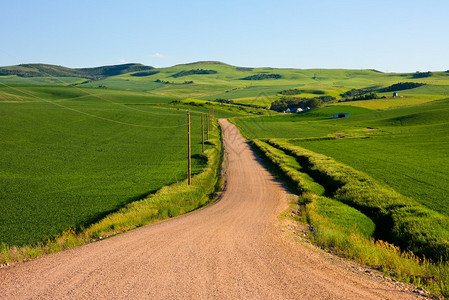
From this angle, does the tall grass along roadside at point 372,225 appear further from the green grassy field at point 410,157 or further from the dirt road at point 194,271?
the green grassy field at point 410,157

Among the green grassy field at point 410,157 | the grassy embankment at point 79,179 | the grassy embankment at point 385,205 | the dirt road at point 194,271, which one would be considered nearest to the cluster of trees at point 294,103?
the green grassy field at point 410,157

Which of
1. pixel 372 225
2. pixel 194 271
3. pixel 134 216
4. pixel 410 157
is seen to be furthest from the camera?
pixel 410 157

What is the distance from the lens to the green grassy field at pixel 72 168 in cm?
2035

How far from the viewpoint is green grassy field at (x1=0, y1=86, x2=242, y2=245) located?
20353mm

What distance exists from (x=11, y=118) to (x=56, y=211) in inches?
2534

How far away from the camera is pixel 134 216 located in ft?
64.9

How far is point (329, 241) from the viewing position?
609 inches

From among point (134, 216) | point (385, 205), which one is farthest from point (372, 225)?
point (134, 216)

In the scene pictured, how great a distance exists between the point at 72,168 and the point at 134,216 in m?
20.4

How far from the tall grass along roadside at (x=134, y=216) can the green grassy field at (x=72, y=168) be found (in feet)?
5.53

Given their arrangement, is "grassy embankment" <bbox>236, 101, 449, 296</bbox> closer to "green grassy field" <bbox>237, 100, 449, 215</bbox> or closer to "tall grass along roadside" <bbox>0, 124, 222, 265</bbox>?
"green grassy field" <bbox>237, 100, 449, 215</bbox>

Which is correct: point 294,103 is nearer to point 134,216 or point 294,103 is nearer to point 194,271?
point 134,216

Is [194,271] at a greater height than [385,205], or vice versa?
[194,271]

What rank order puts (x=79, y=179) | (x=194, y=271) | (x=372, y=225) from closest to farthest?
(x=194, y=271)
(x=372, y=225)
(x=79, y=179)
